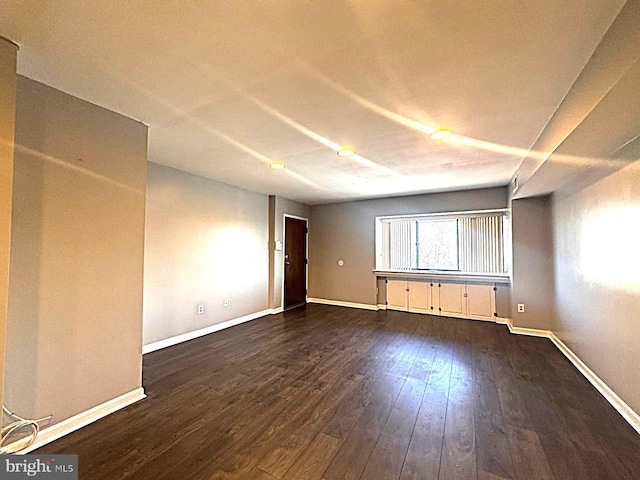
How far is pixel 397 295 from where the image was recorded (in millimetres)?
5934

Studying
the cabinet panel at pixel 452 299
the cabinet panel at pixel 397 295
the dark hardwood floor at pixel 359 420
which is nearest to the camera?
the dark hardwood floor at pixel 359 420

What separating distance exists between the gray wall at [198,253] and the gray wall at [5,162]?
6.65ft

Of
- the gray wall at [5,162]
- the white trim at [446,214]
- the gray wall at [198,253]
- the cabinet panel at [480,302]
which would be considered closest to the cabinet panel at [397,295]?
the cabinet panel at [480,302]

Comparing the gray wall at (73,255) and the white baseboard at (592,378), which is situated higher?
the gray wall at (73,255)

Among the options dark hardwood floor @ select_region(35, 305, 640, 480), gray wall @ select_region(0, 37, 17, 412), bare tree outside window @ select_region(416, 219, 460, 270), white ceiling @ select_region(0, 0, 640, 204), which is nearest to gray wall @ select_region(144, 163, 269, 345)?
dark hardwood floor @ select_region(35, 305, 640, 480)

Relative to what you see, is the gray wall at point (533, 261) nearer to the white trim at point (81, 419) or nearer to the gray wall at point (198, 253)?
the gray wall at point (198, 253)

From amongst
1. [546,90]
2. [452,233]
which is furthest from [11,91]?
[452,233]

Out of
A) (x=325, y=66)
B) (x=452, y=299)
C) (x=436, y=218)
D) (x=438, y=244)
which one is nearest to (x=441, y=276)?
(x=452, y=299)

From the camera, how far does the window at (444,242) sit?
541 cm

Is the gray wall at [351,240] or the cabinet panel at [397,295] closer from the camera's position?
the gray wall at [351,240]

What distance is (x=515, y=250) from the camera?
4.35m

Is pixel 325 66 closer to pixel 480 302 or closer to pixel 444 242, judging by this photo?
pixel 480 302

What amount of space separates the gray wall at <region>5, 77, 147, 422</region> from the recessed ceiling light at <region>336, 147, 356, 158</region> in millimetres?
1885

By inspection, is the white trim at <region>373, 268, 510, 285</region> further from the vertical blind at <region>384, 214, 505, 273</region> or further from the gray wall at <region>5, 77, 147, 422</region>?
the gray wall at <region>5, 77, 147, 422</region>
